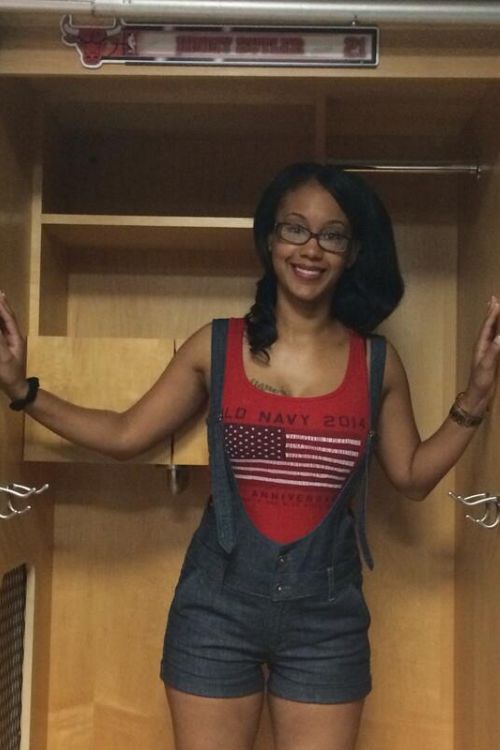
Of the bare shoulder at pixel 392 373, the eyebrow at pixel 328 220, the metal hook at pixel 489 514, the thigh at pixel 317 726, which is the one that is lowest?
the thigh at pixel 317 726

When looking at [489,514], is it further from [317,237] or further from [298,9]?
[298,9]

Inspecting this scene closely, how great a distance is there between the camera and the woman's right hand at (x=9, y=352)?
4.26 feet

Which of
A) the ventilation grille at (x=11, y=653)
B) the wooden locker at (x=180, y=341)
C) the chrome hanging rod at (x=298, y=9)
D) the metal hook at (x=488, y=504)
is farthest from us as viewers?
the wooden locker at (x=180, y=341)

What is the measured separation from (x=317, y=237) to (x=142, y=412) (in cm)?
39

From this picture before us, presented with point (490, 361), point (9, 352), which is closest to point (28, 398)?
point (9, 352)

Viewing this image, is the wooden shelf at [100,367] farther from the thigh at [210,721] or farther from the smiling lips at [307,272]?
the thigh at [210,721]

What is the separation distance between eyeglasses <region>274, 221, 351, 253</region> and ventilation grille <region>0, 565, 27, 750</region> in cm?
75

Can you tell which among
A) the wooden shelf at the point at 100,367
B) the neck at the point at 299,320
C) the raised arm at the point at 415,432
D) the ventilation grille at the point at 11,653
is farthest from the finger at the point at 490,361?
the ventilation grille at the point at 11,653

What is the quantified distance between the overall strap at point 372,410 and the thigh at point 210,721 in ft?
1.00

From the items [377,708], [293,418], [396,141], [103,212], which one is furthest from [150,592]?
[396,141]

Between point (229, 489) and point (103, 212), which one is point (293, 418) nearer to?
point (229, 489)

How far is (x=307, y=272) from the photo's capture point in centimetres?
131

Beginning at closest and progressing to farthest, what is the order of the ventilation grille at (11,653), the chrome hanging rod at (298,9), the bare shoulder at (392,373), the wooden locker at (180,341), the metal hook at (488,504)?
the chrome hanging rod at (298,9) → the metal hook at (488,504) → the bare shoulder at (392,373) → the ventilation grille at (11,653) → the wooden locker at (180,341)

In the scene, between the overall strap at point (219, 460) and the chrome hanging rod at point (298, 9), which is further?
the overall strap at point (219, 460)
